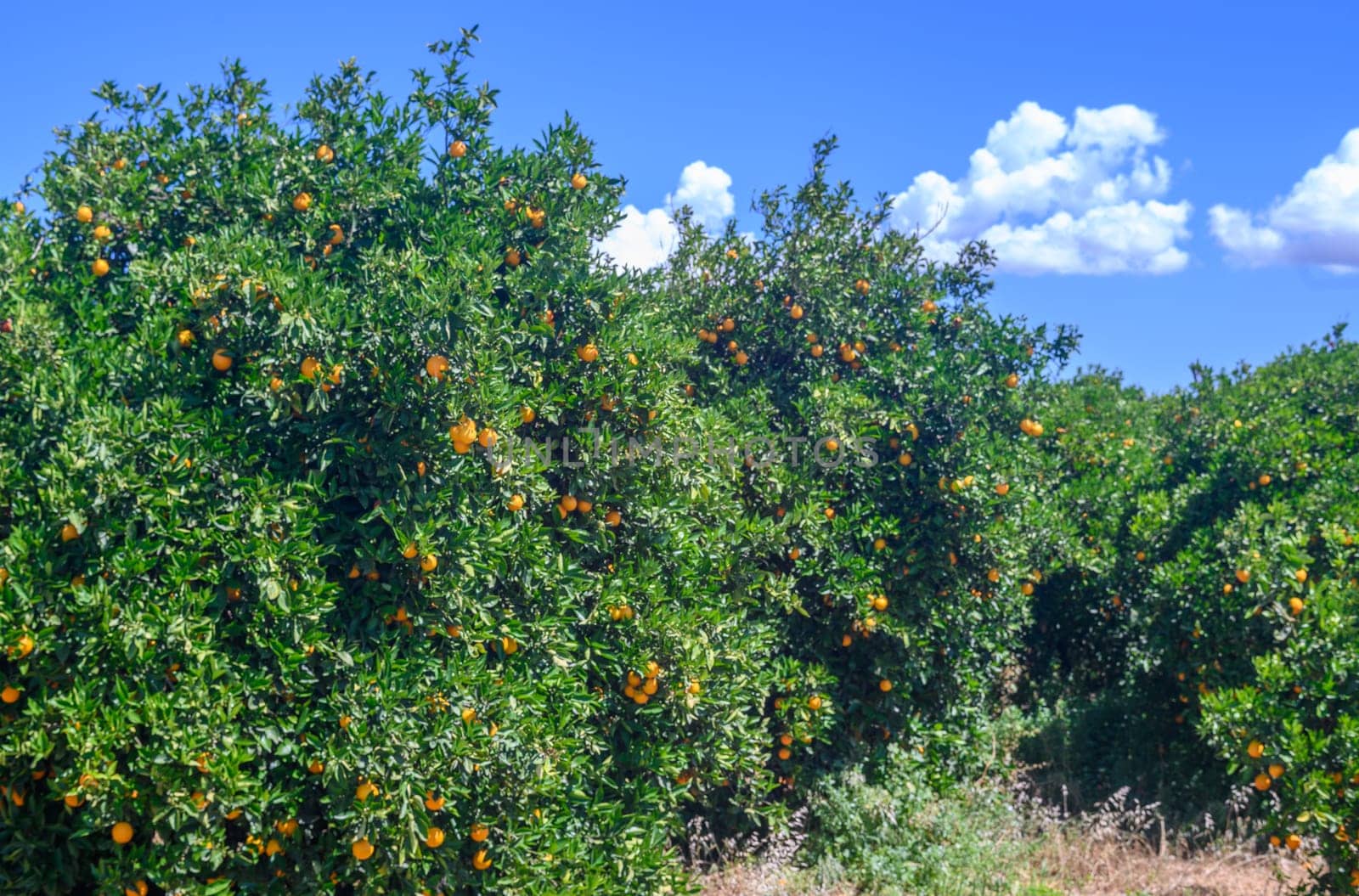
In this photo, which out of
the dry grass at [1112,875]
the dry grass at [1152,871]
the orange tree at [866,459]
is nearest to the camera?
the dry grass at [1112,875]

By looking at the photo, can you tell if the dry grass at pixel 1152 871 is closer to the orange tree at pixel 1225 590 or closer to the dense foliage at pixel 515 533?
the orange tree at pixel 1225 590

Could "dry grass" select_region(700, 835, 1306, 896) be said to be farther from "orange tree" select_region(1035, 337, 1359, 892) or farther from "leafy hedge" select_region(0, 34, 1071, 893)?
"leafy hedge" select_region(0, 34, 1071, 893)

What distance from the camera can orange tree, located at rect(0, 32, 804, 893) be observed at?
12.9 ft

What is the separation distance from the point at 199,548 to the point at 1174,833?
622 cm

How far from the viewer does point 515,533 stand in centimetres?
455

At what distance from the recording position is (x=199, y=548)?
407cm

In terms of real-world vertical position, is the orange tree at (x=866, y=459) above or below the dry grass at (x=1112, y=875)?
above

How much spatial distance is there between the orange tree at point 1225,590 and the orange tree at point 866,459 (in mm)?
1143

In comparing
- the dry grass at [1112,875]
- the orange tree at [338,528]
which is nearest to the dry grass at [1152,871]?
the dry grass at [1112,875]

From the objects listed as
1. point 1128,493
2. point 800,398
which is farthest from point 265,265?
point 1128,493

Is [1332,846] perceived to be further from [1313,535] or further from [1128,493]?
[1128,493]

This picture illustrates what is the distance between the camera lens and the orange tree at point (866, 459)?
6.66 meters

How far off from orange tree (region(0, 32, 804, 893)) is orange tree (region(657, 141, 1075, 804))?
1.10 m

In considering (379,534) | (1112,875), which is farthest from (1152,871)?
(379,534)
